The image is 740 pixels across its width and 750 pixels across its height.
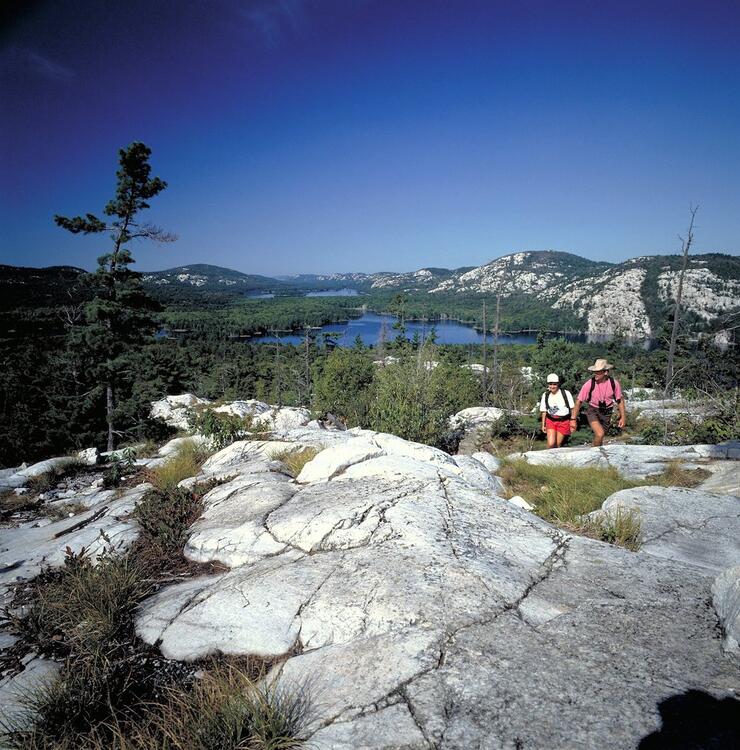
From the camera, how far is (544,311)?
166250 millimetres

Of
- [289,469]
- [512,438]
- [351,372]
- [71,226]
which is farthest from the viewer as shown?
[351,372]

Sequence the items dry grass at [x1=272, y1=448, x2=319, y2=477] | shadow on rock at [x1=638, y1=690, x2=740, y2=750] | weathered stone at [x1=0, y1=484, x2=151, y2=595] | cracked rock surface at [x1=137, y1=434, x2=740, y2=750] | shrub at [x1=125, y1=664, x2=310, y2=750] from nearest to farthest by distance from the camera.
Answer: shadow on rock at [x1=638, y1=690, x2=740, y2=750]
shrub at [x1=125, y1=664, x2=310, y2=750]
cracked rock surface at [x1=137, y1=434, x2=740, y2=750]
weathered stone at [x1=0, y1=484, x2=151, y2=595]
dry grass at [x1=272, y1=448, x2=319, y2=477]

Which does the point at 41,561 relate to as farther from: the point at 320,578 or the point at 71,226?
the point at 71,226

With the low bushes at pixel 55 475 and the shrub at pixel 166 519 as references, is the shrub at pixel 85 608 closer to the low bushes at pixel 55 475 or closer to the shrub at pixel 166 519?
the shrub at pixel 166 519

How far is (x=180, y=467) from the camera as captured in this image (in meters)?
7.60

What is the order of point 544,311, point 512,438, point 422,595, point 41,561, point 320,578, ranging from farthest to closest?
point 544,311, point 512,438, point 41,561, point 320,578, point 422,595

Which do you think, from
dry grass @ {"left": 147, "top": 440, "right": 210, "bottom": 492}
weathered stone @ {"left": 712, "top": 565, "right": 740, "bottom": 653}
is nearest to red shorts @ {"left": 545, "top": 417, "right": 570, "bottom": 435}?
weathered stone @ {"left": 712, "top": 565, "right": 740, "bottom": 653}

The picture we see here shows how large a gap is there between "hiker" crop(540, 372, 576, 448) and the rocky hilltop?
147 inches

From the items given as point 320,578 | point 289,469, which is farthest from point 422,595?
point 289,469

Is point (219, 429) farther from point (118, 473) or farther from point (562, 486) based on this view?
point (562, 486)

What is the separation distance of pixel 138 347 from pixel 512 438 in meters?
18.0

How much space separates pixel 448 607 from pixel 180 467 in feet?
20.9

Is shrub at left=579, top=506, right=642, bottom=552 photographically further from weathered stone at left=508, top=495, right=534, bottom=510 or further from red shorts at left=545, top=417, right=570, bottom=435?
red shorts at left=545, top=417, right=570, bottom=435

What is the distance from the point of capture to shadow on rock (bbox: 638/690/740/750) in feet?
6.13
